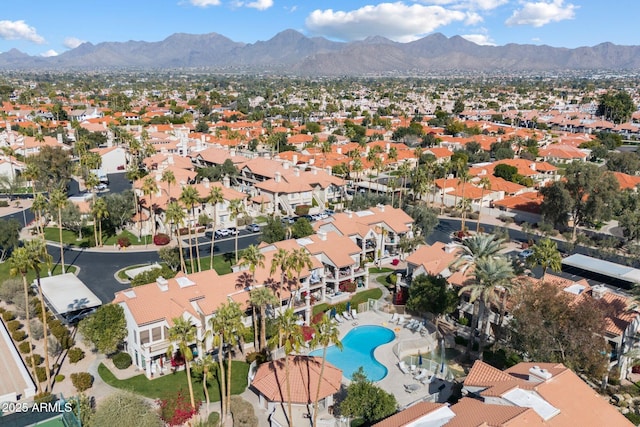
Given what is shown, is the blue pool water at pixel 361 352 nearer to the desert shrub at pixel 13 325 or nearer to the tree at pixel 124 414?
the tree at pixel 124 414

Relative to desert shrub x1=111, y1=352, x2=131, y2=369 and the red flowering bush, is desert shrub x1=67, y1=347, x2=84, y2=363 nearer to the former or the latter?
desert shrub x1=111, y1=352, x2=131, y2=369

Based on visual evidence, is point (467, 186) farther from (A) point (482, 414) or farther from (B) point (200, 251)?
(A) point (482, 414)

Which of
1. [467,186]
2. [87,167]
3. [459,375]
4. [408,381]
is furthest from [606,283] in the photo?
[87,167]

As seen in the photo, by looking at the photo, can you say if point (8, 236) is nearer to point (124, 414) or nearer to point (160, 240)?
point (160, 240)

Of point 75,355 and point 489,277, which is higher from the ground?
point 489,277

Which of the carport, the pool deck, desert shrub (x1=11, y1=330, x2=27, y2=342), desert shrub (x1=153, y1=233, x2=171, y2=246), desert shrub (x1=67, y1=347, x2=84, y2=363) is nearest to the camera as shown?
the pool deck

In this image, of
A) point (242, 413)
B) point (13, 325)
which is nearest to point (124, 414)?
point (242, 413)

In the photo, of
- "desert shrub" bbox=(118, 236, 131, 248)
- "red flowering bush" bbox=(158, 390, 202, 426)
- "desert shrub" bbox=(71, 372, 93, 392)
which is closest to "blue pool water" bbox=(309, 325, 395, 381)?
"red flowering bush" bbox=(158, 390, 202, 426)
